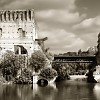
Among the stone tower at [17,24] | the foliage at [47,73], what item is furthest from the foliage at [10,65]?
the stone tower at [17,24]

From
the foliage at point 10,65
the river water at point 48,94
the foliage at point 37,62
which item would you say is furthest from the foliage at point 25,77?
the river water at point 48,94

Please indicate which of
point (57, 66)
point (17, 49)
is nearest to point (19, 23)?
point (17, 49)

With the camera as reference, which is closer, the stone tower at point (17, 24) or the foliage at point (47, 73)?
the foliage at point (47, 73)

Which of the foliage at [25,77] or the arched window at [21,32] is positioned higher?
the arched window at [21,32]

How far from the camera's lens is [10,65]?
53562 millimetres

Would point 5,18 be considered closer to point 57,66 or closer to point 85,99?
point 57,66

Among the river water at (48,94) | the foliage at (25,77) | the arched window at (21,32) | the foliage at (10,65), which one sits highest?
the arched window at (21,32)

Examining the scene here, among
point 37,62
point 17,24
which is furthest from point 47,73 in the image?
point 17,24

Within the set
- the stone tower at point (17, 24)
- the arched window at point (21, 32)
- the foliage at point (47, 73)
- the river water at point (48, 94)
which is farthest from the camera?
the arched window at point (21, 32)

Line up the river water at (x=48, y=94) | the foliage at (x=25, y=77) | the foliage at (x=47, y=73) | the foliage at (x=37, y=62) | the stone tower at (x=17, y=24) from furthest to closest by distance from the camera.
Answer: the stone tower at (x=17, y=24) < the foliage at (x=37, y=62) < the foliage at (x=47, y=73) < the foliage at (x=25, y=77) < the river water at (x=48, y=94)

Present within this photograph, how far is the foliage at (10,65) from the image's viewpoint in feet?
176

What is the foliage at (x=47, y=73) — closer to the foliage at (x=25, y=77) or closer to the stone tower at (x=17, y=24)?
the foliage at (x=25, y=77)

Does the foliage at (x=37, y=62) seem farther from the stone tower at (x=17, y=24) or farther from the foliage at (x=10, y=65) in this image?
the stone tower at (x=17, y=24)

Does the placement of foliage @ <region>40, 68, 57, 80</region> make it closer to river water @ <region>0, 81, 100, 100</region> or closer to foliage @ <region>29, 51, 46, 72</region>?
foliage @ <region>29, 51, 46, 72</region>
